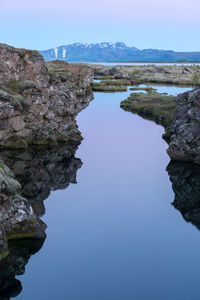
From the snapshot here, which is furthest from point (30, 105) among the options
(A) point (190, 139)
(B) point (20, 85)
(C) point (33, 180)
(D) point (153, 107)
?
(D) point (153, 107)

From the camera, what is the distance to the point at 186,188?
3625cm

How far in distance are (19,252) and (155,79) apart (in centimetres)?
15611

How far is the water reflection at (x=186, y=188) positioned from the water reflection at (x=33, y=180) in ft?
39.2

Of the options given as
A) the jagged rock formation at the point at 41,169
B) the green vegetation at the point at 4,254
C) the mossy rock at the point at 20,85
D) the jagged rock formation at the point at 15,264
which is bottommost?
the jagged rock formation at the point at 15,264

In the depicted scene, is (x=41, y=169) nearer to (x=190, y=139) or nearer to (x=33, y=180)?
(x=33, y=180)

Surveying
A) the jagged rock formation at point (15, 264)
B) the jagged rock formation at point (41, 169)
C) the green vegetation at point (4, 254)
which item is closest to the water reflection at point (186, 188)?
the jagged rock formation at point (41, 169)

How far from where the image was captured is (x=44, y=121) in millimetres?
51156

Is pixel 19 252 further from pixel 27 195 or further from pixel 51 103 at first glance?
pixel 51 103

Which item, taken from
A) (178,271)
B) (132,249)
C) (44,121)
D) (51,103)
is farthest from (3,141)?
(178,271)

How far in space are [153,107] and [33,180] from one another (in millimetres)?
51850

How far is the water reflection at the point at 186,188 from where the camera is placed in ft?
100

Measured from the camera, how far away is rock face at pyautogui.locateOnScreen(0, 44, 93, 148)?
45.7 metres

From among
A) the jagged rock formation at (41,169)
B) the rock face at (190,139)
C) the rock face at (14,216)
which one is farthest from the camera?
the rock face at (190,139)

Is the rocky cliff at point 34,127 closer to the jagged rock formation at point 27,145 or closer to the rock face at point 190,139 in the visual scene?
the jagged rock formation at point 27,145
